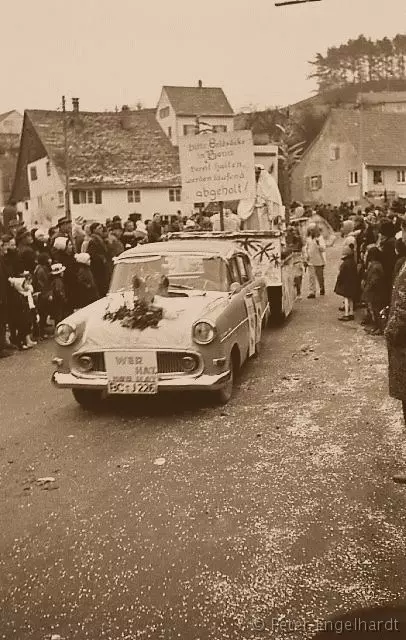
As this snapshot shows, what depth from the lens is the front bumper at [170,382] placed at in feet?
23.6

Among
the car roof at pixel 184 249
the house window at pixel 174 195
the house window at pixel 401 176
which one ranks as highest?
the house window at pixel 401 176

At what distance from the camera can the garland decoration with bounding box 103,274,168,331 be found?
7.47 meters

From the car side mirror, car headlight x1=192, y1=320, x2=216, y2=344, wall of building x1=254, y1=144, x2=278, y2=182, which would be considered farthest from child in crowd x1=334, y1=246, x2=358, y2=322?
wall of building x1=254, y1=144, x2=278, y2=182

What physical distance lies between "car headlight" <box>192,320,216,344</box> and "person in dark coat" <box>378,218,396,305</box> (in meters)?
4.46

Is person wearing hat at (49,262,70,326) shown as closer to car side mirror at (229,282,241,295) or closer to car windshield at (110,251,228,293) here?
car windshield at (110,251,228,293)

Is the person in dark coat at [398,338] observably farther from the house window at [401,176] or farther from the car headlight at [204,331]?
the house window at [401,176]

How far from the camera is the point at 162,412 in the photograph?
7.54 meters

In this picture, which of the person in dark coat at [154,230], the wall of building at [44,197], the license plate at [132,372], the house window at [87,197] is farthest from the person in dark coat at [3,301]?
the house window at [87,197]

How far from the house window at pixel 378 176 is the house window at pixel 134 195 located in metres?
19.2

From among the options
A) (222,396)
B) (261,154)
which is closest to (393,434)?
(222,396)

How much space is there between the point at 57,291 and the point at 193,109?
2376 inches

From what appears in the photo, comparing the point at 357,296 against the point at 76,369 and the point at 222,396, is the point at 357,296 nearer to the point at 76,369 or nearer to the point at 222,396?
the point at 222,396

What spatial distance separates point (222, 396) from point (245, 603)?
12.8 feet

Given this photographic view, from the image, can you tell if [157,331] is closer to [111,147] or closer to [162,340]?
[162,340]
